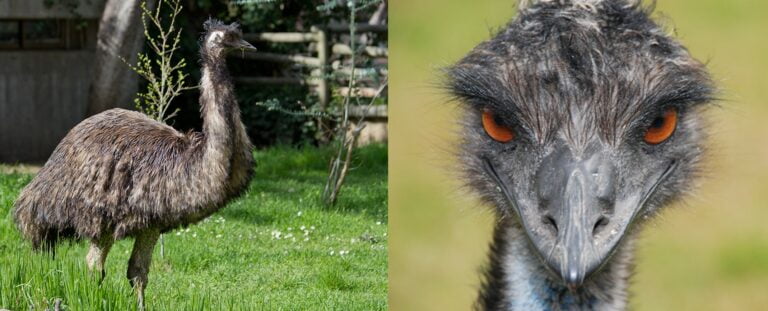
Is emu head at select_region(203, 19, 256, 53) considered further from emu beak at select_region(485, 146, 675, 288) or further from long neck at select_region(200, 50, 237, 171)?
emu beak at select_region(485, 146, 675, 288)

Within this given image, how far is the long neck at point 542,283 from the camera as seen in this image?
2018 millimetres

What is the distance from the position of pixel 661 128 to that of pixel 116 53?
28.6 feet

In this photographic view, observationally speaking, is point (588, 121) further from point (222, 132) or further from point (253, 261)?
point (253, 261)

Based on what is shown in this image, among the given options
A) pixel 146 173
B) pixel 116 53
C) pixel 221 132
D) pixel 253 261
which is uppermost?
pixel 116 53

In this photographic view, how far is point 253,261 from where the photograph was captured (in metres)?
7.05

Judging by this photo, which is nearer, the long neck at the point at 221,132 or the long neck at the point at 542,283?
the long neck at the point at 542,283

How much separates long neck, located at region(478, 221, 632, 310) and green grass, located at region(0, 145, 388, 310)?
2.30 meters

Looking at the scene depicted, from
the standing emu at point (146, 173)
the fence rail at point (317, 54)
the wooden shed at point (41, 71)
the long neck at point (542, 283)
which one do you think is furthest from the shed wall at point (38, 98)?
the long neck at point (542, 283)

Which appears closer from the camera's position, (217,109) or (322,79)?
(217,109)

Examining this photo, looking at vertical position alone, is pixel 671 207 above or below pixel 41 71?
below

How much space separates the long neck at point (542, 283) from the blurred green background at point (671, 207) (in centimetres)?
3

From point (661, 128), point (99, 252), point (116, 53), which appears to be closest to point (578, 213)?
point (661, 128)

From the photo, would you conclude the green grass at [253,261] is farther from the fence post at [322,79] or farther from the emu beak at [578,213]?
the emu beak at [578,213]

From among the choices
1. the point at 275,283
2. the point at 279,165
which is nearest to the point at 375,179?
the point at 279,165
